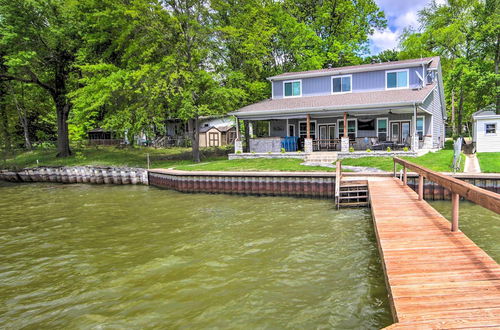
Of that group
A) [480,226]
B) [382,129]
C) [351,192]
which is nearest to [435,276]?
[480,226]

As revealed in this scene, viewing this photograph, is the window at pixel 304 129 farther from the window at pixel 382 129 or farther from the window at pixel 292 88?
the window at pixel 382 129

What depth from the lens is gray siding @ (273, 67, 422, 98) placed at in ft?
76.6

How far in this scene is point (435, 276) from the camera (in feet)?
14.9

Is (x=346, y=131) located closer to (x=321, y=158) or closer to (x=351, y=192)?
(x=321, y=158)

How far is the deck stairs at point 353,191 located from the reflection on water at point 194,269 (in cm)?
76

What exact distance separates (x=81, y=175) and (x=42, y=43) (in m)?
12.7

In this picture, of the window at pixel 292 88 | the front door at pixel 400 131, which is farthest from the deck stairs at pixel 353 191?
the window at pixel 292 88

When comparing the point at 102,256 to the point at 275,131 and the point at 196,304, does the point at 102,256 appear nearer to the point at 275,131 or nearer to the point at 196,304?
the point at 196,304

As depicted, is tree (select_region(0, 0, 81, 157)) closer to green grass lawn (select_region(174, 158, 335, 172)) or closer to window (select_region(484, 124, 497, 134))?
green grass lawn (select_region(174, 158, 335, 172))

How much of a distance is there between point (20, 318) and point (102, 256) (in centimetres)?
285

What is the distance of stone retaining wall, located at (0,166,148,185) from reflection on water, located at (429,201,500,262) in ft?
56.9

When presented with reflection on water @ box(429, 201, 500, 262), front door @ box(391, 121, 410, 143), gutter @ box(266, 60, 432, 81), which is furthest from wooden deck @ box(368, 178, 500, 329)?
gutter @ box(266, 60, 432, 81)

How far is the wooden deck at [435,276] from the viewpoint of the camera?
136 inches

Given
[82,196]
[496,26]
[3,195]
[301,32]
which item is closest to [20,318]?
[82,196]
